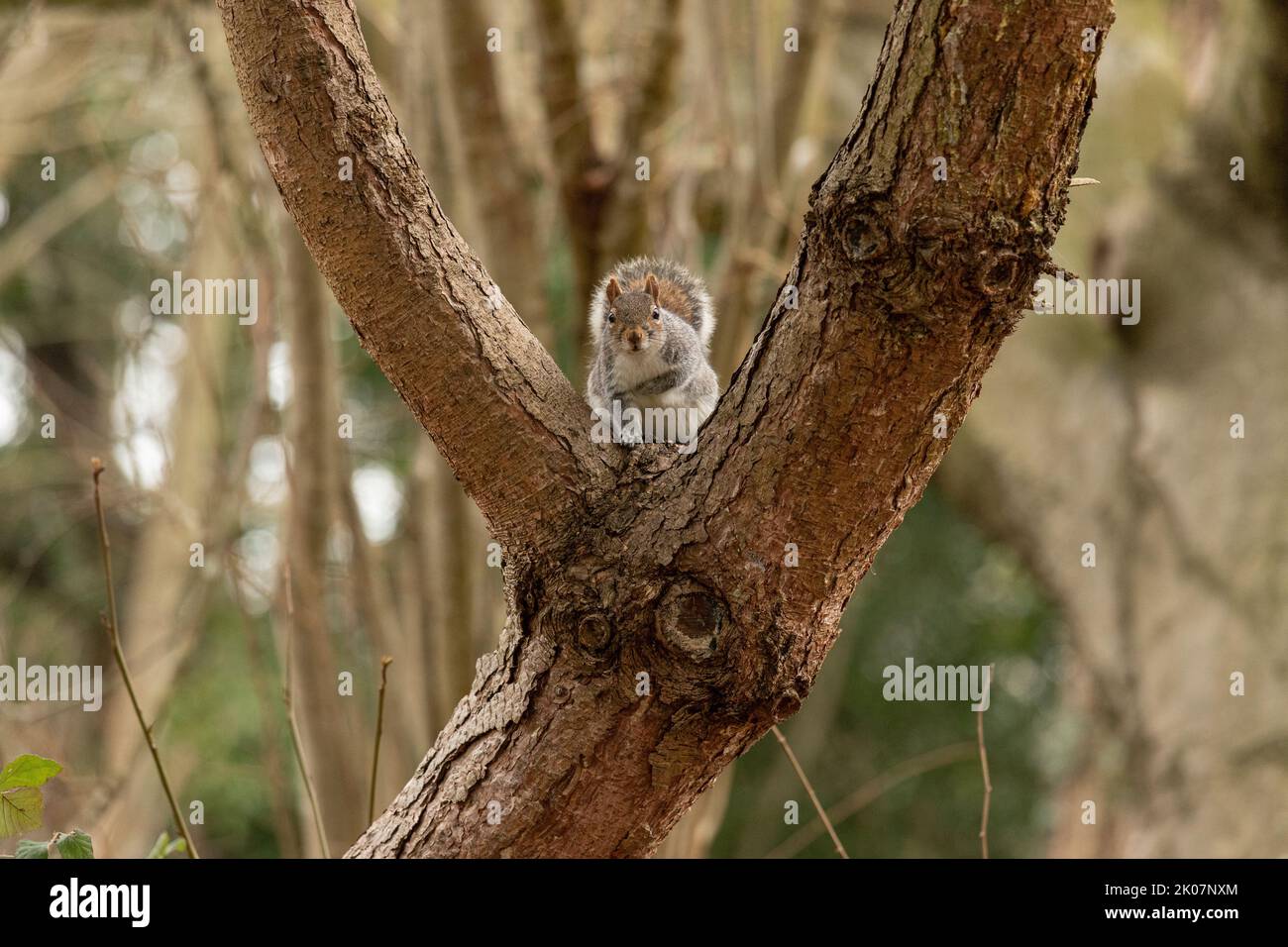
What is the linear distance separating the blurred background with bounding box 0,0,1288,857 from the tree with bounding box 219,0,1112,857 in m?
0.52

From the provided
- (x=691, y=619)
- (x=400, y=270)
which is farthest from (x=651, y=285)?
(x=691, y=619)

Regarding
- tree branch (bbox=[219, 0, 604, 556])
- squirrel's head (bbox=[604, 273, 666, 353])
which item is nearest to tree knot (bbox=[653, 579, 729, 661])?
tree branch (bbox=[219, 0, 604, 556])

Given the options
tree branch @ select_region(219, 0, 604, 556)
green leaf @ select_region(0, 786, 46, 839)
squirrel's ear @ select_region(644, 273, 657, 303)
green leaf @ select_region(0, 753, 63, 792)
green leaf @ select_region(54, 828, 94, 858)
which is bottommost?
green leaf @ select_region(54, 828, 94, 858)

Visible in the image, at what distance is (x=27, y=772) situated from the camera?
1158 mm

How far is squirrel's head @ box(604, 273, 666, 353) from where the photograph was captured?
2244mm

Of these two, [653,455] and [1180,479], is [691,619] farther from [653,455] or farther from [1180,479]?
[1180,479]

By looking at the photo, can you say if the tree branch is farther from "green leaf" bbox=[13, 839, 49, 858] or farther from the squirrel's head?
the squirrel's head

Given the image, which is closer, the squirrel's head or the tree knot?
the tree knot

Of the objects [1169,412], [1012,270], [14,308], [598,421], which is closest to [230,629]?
[14,308]

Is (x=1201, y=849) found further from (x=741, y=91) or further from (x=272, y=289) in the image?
(x=272, y=289)

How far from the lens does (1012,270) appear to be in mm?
1132

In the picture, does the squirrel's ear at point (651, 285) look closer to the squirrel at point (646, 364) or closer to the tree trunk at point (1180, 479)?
the squirrel at point (646, 364)

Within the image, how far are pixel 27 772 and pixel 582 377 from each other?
103 inches

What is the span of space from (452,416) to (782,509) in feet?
1.28
